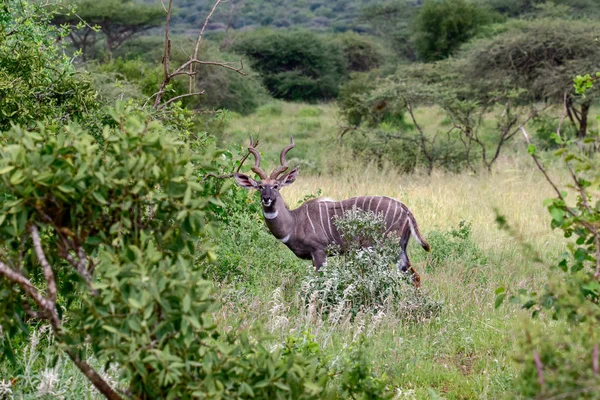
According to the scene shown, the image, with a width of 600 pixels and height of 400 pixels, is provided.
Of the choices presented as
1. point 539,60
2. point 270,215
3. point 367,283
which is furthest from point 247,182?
point 539,60

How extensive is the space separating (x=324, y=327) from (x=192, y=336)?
7.42 ft

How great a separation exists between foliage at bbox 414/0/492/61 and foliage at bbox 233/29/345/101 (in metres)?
3.86

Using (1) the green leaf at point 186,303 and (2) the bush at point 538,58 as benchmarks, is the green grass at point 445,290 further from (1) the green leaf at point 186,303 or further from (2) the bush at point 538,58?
(2) the bush at point 538,58

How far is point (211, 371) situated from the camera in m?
2.35

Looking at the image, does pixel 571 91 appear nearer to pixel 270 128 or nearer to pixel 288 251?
pixel 270 128

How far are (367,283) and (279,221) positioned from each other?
1.16 metres

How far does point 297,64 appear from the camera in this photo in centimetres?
3164

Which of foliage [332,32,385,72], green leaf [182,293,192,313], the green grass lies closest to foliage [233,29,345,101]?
foliage [332,32,385,72]

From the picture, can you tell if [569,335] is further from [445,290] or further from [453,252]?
[453,252]

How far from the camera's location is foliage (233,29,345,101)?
30.5m

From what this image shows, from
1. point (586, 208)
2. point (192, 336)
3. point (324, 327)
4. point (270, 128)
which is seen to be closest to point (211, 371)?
point (192, 336)

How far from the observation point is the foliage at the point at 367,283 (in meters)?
4.93

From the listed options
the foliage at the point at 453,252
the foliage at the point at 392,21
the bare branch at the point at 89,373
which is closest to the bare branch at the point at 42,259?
the bare branch at the point at 89,373

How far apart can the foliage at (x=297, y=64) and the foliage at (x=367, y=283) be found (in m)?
25.0
